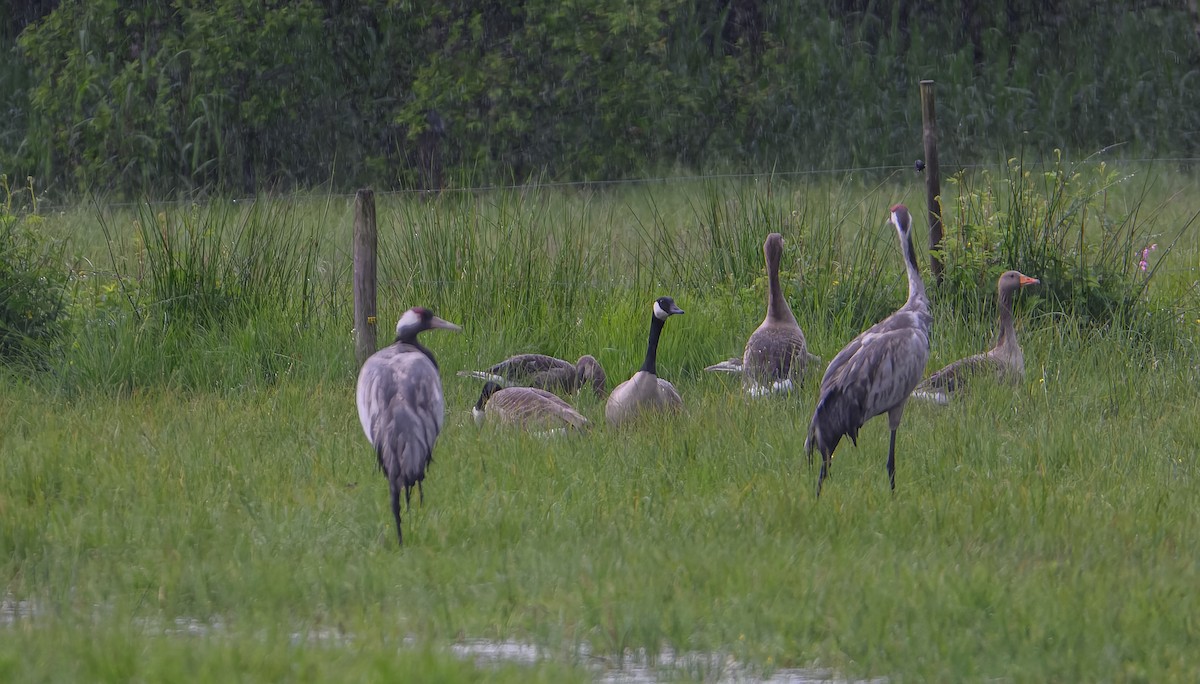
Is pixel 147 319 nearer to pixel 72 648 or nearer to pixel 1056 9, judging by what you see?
pixel 72 648

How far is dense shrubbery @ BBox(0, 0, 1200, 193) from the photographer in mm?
24000

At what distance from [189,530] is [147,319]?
431cm

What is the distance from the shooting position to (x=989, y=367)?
9.64 m

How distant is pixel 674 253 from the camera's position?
41.3 ft

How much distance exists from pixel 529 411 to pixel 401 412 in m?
1.98

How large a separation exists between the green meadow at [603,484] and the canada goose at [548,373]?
26cm

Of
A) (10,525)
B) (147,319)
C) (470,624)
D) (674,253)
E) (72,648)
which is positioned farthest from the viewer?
(674,253)

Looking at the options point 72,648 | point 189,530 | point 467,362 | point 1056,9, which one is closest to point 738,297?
point 467,362

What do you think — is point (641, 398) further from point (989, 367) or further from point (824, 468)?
point (989, 367)

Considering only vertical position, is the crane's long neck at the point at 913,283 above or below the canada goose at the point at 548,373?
above

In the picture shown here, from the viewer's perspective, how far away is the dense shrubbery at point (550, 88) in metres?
24.0

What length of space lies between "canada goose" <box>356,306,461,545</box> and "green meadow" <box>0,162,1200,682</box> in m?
0.29

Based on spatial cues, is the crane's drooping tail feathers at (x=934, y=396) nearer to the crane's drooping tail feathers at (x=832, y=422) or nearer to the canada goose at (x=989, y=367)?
the canada goose at (x=989, y=367)

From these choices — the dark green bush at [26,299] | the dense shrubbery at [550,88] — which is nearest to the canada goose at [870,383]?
the dark green bush at [26,299]
